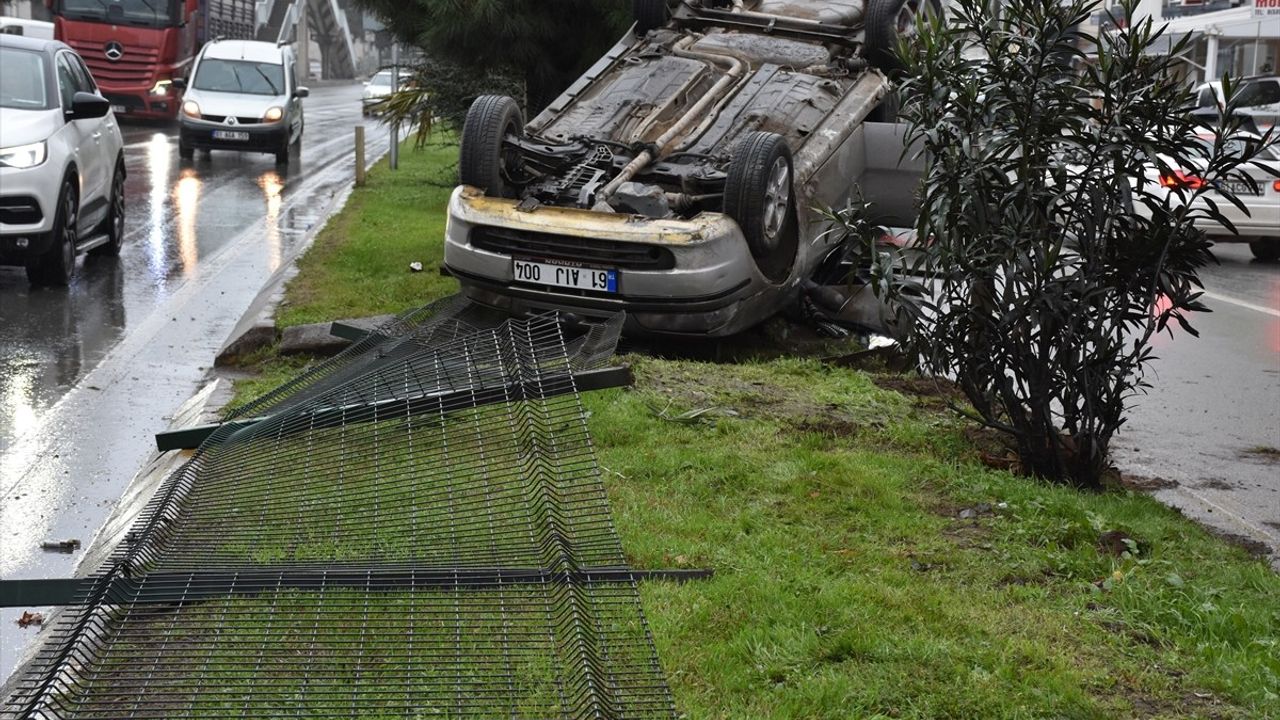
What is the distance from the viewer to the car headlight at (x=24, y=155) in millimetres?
11172

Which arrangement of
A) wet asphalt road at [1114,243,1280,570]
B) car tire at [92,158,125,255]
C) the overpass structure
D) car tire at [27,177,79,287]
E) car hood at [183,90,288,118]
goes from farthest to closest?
the overpass structure
car hood at [183,90,288,118]
car tire at [92,158,125,255]
car tire at [27,177,79,287]
wet asphalt road at [1114,243,1280,570]

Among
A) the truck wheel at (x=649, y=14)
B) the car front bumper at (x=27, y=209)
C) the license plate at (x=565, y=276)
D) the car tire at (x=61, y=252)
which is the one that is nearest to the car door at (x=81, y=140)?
the car tire at (x=61, y=252)

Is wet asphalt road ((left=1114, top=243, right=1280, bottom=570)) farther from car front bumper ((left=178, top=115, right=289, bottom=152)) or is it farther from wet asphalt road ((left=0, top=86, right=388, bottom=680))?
car front bumper ((left=178, top=115, right=289, bottom=152))

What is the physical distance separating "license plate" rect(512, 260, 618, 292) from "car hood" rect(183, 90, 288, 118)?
17.4 m

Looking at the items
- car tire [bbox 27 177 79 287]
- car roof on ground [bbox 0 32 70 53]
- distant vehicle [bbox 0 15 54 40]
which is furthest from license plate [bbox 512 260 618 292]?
distant vehicle [bbox 0 15 54 40]

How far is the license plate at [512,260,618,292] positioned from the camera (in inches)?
337

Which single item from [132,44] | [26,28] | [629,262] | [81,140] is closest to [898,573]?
[629,262]

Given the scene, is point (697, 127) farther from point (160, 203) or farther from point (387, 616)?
point (160, 203)

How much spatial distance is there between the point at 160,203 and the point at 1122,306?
14478 millimetres

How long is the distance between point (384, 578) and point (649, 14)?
789 centimetres

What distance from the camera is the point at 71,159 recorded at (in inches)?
467

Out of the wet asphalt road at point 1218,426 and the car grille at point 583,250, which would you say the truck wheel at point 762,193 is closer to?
the car grille at point 583,250

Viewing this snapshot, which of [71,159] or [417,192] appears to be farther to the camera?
[417,192]

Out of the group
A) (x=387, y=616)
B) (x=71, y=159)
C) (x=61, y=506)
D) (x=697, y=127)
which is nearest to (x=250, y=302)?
(x=71, y=159)
